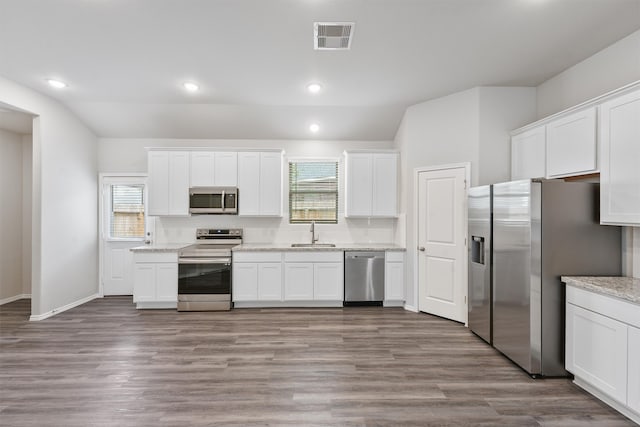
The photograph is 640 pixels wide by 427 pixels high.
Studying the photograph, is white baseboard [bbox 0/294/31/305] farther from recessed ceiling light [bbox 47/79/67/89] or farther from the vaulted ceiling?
recessed ceiling light [bbox 47/79/67/89]

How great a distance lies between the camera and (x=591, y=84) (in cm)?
325

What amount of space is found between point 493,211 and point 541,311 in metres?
1.04

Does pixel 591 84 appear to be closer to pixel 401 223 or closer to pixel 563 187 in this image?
pixel 563 187

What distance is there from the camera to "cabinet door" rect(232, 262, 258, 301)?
4.71 metres

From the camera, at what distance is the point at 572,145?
3023mm

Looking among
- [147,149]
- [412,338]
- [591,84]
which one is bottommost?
[412,338]

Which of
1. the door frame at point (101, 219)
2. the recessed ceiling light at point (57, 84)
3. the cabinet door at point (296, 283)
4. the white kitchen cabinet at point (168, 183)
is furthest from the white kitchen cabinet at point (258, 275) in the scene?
the recessed ceiling light at point (57, 84)

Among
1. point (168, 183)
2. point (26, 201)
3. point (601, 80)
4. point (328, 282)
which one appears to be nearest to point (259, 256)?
point (328, 282)

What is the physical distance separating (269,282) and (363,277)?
1406 mm

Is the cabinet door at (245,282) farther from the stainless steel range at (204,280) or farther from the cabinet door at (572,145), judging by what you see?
the cabinet door at (572,145)

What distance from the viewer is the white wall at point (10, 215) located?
4953mm

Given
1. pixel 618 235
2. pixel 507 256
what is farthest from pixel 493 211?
pixel 618 235

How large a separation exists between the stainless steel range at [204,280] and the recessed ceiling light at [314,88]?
99.7 inches

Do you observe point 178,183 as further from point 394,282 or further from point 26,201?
point 394,282
